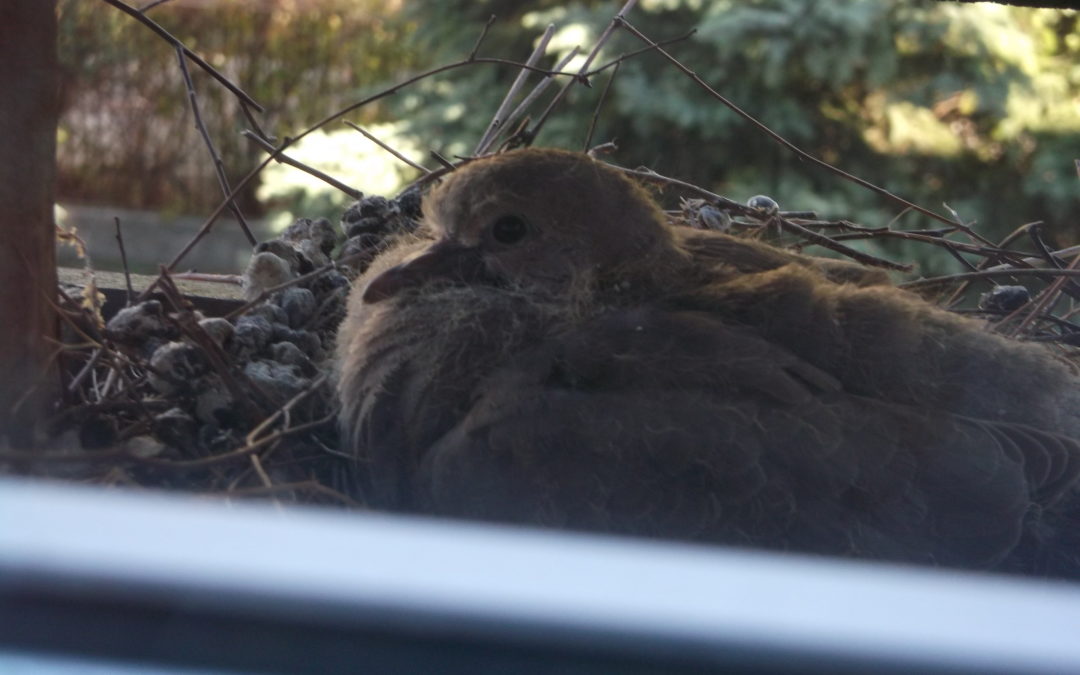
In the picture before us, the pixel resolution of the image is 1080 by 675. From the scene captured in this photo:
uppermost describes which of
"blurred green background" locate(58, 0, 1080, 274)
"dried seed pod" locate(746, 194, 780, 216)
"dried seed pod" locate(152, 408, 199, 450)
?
"blurred green background" locate(58, 0, 1080, 274)

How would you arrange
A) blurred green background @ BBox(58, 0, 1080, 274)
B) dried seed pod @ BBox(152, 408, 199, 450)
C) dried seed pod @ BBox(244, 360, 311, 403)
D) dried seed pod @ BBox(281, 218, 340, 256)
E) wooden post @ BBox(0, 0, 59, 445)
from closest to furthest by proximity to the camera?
wooden post @ BBox(0, 0, 59, 445) < dried seed pod @ BBox(152, 408, 199, 450) < dried seed pod @ BBox(244, 360, 311, 403) < dried seed pod @ BBox(281, 218, 340, 256) < blurred green background @ BBox(58, 0, 1080, 274)

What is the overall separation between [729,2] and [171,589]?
568 centimetres

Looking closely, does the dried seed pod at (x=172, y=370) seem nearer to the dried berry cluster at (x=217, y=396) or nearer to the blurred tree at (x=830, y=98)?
the dried berry cluster at (x=217, y=396)

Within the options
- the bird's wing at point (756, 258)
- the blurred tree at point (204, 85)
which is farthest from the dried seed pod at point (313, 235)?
the blurred tree at point (204, 85)

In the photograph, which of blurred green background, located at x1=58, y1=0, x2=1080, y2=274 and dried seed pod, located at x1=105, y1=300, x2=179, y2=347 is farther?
blurred green background, located at x1=58, y1=0, x2=1080, y2=274

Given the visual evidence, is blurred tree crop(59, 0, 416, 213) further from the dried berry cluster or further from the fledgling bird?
the fledgling bird

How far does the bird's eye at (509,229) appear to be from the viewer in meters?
1.87

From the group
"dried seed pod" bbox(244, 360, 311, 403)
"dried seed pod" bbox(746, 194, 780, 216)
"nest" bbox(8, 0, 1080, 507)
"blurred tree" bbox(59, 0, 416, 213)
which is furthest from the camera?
"blurred tree" bbox(59, 0, 416, 213)

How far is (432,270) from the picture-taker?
1.87 metres

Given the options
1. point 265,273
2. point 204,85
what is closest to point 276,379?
point 265,273

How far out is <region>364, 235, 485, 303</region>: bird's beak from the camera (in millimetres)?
Answer: 1845

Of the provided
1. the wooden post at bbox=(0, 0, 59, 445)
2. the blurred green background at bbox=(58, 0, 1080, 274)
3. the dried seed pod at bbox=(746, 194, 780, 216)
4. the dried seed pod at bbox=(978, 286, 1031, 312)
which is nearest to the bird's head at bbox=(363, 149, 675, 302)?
the wooden post at bbox=(0, 0, 59, 445)

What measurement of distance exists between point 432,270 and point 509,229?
5.1 inches

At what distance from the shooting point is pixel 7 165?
1.40 m
